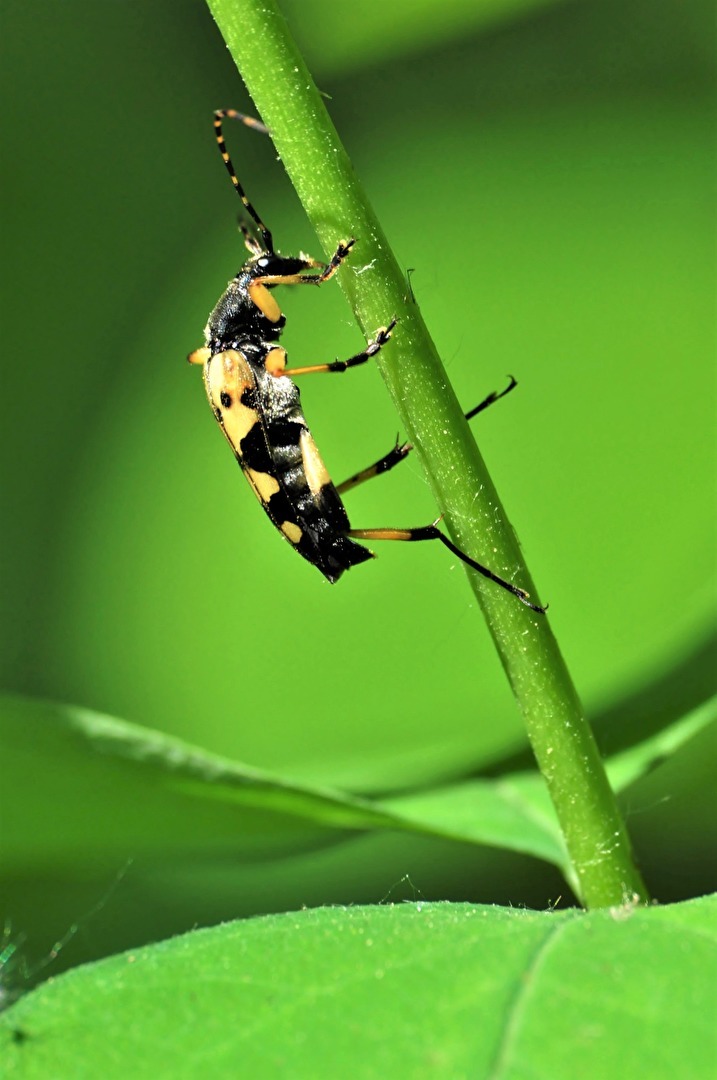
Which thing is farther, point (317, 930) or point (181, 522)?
point (181, 522)

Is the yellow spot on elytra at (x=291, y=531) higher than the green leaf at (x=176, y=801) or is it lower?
higher

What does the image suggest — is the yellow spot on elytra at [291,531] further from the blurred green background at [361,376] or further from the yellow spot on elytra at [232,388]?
the blurred green background at [361,376]

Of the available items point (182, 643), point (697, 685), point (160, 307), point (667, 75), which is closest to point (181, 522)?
point (182, 643)

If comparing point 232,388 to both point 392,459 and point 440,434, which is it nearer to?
point 392,459

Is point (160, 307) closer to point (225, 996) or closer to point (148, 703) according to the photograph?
point (148, 703)

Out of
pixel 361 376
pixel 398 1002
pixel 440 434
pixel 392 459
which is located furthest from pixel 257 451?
pixel 398 1002

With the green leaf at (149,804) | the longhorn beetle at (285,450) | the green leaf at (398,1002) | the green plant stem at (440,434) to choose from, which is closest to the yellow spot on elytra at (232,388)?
the longhorn beetle at (285,450)
